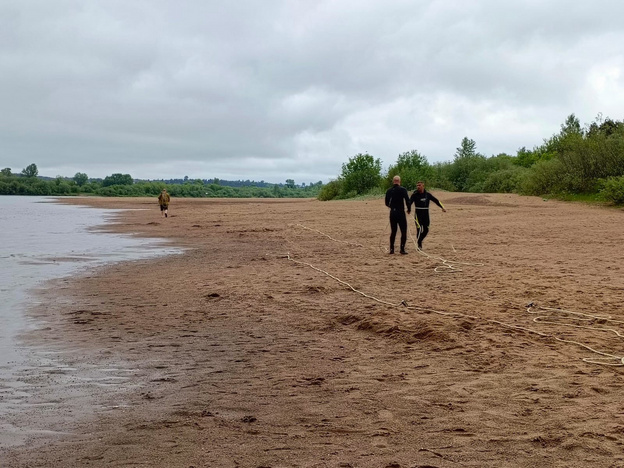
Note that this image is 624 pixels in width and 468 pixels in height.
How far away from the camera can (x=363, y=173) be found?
63.9 meters

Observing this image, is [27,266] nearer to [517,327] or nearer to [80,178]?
[517,327]

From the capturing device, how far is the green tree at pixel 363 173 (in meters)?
63.8

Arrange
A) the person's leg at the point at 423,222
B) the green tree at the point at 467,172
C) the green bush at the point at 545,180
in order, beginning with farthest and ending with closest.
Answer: the green tree at the point at 467,172 → the green bush at the point at 545,180 → the person's leg at the point at 423,222

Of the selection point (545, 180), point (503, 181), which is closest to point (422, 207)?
point (545, 180)

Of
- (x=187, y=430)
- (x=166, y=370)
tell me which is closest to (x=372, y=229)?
(x=166, y=370)

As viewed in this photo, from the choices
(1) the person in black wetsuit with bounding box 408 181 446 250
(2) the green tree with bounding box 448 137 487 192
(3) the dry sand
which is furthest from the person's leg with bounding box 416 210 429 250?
(2) the green tree with bounding box 448 137 487 192

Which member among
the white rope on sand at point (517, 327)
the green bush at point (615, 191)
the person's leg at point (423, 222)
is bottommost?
the white rope on sand at point (517, 327)

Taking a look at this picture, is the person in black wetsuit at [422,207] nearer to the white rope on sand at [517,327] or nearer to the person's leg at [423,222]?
the person's leg at [423,222]

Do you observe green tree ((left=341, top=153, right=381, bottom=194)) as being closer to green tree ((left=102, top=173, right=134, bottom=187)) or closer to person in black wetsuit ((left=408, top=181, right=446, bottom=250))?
person in black wetsuit ((left=408, top=181, right=446, bottom=250))

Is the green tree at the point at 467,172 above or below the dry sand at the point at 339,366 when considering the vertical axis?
above

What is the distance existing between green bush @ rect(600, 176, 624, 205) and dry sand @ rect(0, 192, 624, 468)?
15513 millimetres

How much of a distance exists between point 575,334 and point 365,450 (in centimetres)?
422

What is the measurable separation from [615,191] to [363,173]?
119 feet

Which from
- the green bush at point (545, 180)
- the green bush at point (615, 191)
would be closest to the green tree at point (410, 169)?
the green bush at point (545, 180)
